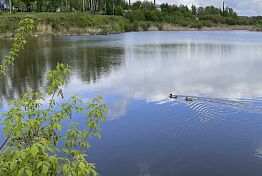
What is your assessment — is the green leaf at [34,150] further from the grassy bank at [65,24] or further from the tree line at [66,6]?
the tree line at [66,6]

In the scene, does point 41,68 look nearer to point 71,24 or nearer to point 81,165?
point 81,165

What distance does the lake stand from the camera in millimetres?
8242

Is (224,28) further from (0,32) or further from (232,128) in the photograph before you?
(232,128)

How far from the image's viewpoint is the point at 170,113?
39.5 feet

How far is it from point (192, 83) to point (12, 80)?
29.2 feet

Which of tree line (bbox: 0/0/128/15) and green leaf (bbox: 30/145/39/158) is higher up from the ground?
tree line (bbox: 0/0/128/15)

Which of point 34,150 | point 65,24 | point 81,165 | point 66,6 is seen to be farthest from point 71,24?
point 34,150

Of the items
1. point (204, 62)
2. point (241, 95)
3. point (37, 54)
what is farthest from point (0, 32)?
point (241, 95)

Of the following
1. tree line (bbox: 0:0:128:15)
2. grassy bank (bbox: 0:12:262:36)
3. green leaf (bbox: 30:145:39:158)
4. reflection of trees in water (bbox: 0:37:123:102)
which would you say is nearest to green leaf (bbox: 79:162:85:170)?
green leaf (bbox: 30:145:39:158)

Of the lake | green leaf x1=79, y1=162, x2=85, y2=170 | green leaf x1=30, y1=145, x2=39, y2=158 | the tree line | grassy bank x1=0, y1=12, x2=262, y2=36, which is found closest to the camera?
green leaf x1=30, y1=145, x2=39, y2=158

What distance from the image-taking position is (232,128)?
34.6ft

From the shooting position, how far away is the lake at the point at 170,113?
8.24 m

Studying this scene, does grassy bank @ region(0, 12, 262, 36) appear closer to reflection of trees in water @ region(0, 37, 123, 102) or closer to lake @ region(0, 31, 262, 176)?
reflection of trees in water @ region(0, 37, 123, 102)

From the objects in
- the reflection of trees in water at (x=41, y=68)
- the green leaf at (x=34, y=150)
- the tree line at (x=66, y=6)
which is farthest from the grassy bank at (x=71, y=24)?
the green leaf at (x=34, y=150)
